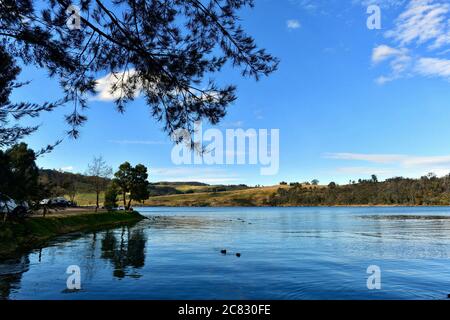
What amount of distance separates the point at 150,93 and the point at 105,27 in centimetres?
239

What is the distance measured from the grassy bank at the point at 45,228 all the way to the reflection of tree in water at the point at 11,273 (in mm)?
1981

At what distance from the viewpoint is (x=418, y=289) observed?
23.3 meters

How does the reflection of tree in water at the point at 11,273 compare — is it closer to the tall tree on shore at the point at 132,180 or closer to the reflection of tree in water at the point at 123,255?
the reflection of tree in water at the point at 123,255

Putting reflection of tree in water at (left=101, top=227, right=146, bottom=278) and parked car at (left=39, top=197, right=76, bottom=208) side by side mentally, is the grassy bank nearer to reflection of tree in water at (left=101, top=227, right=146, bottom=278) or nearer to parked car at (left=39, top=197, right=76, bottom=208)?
parked car at (left=39, top=197, right=76, bottom=208)

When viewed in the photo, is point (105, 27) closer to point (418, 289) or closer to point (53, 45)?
point (53, 45)

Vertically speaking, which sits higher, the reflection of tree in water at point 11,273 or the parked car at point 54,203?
the parked car at point 54,203

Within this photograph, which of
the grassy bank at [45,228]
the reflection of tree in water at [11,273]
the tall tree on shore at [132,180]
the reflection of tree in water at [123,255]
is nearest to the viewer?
the reflection of tree in water at [11,273]

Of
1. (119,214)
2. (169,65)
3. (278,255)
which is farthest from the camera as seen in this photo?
(119,214)

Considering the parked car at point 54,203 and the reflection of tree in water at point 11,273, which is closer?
the parked car at point 54,203

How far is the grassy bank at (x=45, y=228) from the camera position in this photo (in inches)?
1363

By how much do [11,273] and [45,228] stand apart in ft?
81.0

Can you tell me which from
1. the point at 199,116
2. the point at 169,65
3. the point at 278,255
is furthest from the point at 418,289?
the point at 169,65

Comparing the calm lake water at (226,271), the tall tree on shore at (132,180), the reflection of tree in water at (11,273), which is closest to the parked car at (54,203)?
the calm lake water at (226,271)

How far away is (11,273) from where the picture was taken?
2623 centimetres
